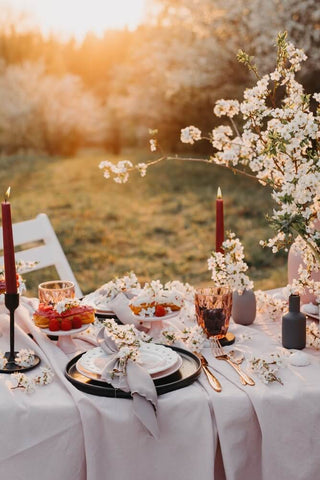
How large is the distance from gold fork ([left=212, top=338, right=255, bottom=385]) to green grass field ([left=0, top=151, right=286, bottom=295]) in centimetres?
442

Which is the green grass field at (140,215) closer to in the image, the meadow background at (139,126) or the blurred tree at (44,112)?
the meadow background at (139,126)

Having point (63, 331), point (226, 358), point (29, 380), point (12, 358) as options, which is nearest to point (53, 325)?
→ point (63, 331)

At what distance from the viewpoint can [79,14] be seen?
31.7 ft

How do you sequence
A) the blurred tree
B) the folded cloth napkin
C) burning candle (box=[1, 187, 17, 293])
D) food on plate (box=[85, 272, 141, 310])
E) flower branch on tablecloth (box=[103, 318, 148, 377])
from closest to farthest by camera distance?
the folded cloth napkin
flower branch on tablecloth (box=[103, 318, 148, 377])
burning candle (box=[1, 187, 17, 293])
food on plate (box=[85, 272, 141, 310])
the blurred tree

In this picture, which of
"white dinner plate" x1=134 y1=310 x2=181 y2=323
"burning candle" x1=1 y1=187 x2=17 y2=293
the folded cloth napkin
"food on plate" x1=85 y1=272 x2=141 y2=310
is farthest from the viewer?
"food on plate" x1=85 y1=272 x2=141 y2=310

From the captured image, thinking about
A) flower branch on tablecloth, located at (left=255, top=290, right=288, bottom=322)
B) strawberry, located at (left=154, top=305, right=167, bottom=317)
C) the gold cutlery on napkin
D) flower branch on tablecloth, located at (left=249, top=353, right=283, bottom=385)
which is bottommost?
the gold cutlery on napkin

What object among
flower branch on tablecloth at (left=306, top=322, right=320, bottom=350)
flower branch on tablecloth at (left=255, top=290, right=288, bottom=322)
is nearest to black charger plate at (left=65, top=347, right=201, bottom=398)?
flower branch on tablecloth at (left=306, top=322, right=320, bottom=350)

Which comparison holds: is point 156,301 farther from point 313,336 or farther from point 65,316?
point 313,336

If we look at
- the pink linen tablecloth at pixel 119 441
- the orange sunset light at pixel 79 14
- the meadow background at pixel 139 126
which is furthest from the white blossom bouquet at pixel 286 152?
the orange sunset light at pixel 79 14

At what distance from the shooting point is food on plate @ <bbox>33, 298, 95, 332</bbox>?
1690 mm

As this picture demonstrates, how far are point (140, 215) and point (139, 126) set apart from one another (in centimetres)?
289

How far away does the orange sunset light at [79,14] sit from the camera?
9406 mm

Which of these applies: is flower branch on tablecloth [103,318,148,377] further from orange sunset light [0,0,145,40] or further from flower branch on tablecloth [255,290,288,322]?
orange sunset light [0,0,145,40]

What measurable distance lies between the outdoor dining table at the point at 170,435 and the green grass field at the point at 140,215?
15.4ft
